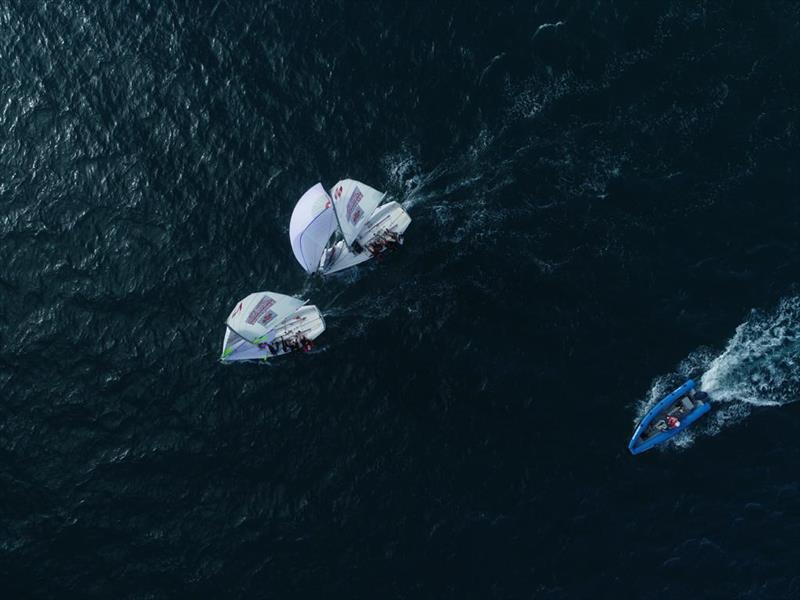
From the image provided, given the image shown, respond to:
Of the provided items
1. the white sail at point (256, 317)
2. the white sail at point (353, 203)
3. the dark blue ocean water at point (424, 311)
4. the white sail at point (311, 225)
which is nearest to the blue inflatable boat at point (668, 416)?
the dark blue ocean water at point (424, 311)

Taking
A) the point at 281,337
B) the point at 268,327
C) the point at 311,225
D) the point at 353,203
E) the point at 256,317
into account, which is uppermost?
the point at 311,225

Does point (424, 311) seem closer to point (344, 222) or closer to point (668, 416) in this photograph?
point (344, 222)

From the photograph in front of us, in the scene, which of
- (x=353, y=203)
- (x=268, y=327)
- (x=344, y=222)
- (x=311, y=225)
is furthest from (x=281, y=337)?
(x=353, y=203)

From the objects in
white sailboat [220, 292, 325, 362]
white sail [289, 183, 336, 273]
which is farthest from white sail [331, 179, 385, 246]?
white sailboat [220, 292, 325, 362]

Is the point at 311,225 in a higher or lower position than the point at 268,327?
higher

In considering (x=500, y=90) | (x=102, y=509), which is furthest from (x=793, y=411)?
(x=102, y=509)

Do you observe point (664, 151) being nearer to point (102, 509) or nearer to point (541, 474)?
point (541, 474)

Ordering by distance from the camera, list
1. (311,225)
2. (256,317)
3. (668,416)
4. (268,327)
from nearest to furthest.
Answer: (668,416) < (268,327) < (256,317) < (311,225)

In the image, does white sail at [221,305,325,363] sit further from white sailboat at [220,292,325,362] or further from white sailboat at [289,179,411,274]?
white sailboat at [289,179,411,274]

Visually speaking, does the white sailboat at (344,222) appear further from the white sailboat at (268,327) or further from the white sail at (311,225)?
the white sailboat at (268,327)
